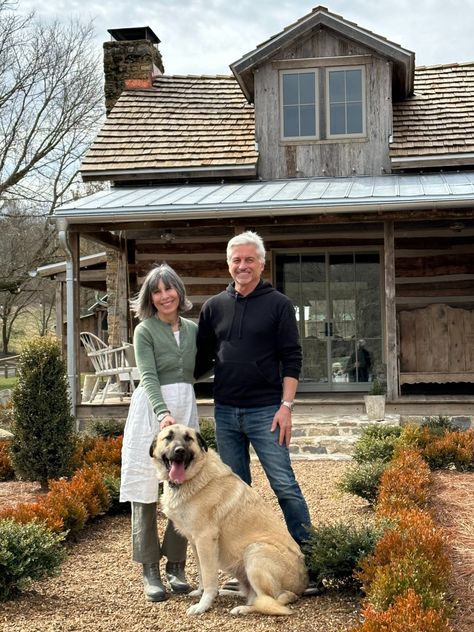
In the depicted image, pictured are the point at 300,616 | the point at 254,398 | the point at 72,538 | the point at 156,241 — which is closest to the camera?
the point at 300,616

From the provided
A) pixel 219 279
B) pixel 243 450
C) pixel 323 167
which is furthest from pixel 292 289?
pixel 243 450

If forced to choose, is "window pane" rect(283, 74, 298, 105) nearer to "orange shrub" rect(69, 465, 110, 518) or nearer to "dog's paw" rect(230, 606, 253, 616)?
"orange shrub" rect(69, 465, 110, 518)

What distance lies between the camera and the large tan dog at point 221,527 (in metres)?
4.20

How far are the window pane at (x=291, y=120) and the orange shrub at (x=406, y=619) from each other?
10.2 meters

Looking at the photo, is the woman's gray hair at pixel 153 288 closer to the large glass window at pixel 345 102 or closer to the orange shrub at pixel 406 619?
the orange shrub at pixel 406 619

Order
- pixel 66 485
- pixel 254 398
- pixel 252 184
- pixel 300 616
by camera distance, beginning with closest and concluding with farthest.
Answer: pixel 300 616
pixel 254 398
pixel 66 485
pixel 252 184

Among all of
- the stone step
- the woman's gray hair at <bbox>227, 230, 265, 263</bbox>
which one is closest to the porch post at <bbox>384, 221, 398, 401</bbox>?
the stone step

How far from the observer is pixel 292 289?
1309 centimetres

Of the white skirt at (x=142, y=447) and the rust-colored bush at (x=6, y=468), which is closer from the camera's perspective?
the white skirt at (x=142, y=447)

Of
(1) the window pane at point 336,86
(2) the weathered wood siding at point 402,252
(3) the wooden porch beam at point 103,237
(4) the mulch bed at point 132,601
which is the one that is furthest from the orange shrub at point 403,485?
(1) the window pane at point 336,86

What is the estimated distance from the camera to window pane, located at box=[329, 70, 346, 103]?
12602 mm

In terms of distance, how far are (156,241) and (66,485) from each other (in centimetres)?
735

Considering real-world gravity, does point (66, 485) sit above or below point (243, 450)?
below

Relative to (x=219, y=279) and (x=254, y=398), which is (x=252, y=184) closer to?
(x=219, y=279)
